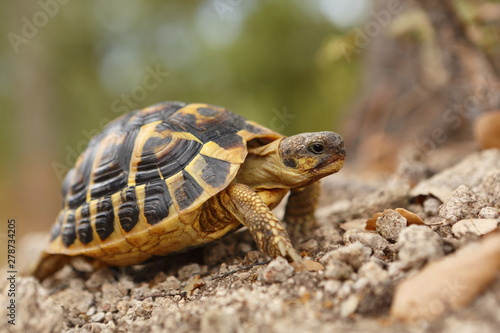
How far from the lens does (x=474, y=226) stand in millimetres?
2061

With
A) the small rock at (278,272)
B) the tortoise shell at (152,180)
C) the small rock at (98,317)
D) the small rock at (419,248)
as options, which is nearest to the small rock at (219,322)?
the small rock at (278,272)

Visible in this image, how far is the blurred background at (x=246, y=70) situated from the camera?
5.06 metres

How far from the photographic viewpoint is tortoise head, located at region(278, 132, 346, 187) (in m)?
2.59

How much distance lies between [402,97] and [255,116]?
28.5 feet

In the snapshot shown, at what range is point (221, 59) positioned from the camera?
643 inches

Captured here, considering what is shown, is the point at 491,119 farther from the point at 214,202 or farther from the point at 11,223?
the point at 11,223

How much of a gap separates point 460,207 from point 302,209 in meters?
1.14

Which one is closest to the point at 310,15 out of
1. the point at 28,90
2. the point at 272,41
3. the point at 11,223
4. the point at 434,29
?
the point at 272,41

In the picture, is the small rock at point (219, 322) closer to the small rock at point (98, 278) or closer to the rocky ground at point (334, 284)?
the rocky ground at point (334, 284)

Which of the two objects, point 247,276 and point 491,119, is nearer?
point 247,276

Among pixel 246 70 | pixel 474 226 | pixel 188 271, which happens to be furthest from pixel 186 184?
pixel 246 70

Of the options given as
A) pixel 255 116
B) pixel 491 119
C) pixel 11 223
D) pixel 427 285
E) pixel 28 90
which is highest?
pixel 28 90

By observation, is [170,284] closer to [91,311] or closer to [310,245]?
[91,311]

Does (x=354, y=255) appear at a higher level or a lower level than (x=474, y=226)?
higher
